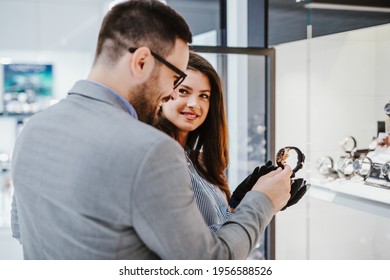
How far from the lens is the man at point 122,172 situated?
756 mm

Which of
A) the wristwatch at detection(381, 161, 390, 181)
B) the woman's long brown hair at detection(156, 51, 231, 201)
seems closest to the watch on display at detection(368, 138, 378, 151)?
the wristwatch at detection(381, 161, 390, 181)

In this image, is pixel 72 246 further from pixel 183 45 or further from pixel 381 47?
pixel 381 47

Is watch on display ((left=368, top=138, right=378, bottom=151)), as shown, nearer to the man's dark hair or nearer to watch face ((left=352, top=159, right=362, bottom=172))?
watch face ((left=352, top=159, right=362, bottom=172))

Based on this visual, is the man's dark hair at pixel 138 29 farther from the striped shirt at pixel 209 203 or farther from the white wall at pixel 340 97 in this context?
the white wall at pixel 340 97

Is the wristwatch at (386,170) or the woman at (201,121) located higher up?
the woman at (201,121)

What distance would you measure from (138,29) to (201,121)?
586 millimetres

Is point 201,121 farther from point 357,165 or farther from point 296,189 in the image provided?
point 357,165

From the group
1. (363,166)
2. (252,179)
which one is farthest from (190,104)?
(363,166)

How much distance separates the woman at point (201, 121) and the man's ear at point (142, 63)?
1.56 ft

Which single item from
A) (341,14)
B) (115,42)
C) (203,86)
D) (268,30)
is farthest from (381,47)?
(115,42)

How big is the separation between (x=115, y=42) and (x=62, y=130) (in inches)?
8.1

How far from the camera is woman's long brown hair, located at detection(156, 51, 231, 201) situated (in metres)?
1.42

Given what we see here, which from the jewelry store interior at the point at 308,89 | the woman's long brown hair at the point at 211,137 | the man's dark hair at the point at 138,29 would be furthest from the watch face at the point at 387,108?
the man's dark hair at the point at 138,29

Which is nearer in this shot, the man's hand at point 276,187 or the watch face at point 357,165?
the man's hand at point 276,187
